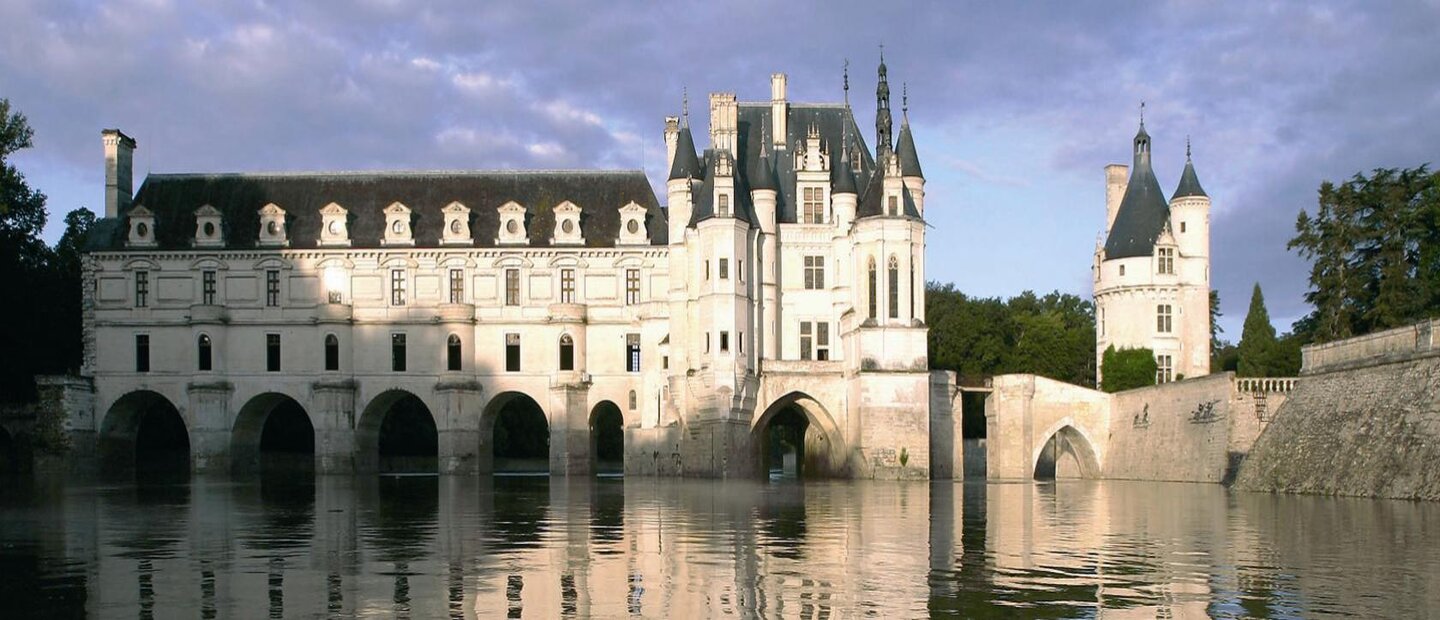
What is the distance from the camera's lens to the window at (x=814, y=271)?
62344 mm

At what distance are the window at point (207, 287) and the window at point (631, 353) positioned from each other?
1813 cm

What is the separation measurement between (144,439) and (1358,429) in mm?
55230

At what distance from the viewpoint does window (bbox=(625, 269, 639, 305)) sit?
2643 inches

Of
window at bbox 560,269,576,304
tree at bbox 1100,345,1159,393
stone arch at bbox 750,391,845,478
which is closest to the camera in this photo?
stone arch at bbox 750,391,845,478

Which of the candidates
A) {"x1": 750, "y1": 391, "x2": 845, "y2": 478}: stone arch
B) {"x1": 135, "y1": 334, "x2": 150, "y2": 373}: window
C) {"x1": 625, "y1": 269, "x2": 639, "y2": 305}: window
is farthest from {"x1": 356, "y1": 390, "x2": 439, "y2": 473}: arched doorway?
{"x1": 750, "y1": 391, "x2": 845, "y2": 478}: stone arch

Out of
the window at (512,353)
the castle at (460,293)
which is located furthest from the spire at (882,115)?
→ the window at (512,353)

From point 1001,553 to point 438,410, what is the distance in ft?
150

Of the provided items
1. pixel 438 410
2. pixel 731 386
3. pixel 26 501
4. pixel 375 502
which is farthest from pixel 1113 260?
pixel 26 501

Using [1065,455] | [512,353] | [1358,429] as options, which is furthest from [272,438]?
[1358,429]

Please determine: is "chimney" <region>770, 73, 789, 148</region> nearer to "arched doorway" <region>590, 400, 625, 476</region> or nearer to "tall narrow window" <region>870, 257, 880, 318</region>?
"tall narrow window" <region>870, 257, 880, 318</region>

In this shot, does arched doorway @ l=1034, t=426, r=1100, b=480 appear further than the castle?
Yes

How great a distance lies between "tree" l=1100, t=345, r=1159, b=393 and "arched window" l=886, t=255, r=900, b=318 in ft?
44.3

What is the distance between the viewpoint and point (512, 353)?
67500 mm

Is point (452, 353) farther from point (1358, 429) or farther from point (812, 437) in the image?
point (1358, 429)
